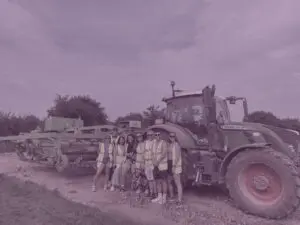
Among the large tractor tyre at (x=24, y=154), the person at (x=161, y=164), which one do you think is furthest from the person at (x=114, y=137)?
the large tractor tyre at (x=24, y=154)

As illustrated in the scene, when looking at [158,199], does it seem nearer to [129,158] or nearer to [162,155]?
[162,155]

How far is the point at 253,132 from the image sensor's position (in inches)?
301

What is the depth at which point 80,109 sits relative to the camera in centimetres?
2936

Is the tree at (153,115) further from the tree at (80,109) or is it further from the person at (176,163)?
the tree at (80,109)

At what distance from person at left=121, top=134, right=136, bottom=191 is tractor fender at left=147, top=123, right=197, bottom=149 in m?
0.95

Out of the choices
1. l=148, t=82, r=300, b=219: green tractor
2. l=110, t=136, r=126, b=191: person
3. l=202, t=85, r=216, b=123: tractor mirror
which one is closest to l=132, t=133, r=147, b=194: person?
l=110, t=136, r=126, b=191: person

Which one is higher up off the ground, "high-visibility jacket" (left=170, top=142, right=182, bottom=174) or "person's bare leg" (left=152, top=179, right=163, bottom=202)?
"high-visibility jacket" (left=170, top=142, right=182, bottom=174)

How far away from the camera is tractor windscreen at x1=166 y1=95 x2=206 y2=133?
855 cm

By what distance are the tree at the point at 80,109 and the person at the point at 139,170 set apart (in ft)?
66.7

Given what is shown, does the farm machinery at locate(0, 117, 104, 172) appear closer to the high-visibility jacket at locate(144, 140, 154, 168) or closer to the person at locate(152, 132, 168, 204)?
the high-visibility jacket at locate(144, 140, 154, 168)

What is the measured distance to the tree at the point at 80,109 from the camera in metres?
29.3

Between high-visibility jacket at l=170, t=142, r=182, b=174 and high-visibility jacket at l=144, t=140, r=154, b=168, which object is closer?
high-visibility jacket at l=170, t=142, r=182, b=174

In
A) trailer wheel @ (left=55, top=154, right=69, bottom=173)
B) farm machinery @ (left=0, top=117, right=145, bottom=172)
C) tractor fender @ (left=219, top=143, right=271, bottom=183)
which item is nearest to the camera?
tractor fender @ (left=219, top=143, right=271, bottom=183)

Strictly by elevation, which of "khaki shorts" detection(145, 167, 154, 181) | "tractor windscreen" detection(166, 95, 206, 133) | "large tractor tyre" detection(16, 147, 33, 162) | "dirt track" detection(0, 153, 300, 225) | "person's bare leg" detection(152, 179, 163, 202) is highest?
"tractor windscreen" detection(166, 95, 206, 133)
